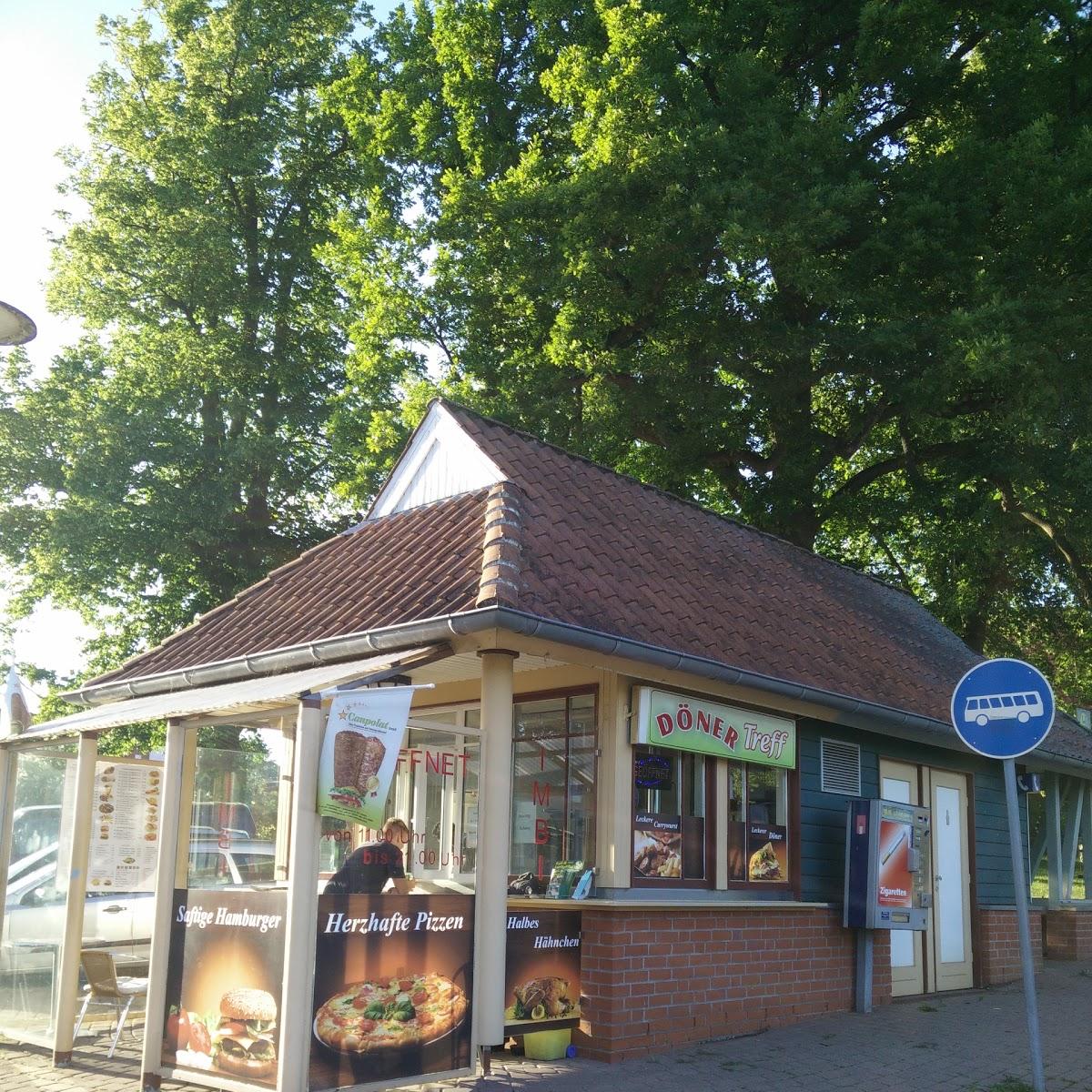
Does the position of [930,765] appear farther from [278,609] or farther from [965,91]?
[965,91]

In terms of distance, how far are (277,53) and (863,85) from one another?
13.4 m

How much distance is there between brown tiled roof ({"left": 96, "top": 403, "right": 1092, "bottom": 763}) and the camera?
30.5ft

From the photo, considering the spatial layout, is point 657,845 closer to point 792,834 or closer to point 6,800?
point 792,834

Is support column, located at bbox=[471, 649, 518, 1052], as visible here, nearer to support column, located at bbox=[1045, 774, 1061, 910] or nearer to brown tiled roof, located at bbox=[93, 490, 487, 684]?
brown tiled roof, located at bbox=[93, 490, 487, 684]

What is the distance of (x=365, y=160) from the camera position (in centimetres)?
2462

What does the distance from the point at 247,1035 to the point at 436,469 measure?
587 cm

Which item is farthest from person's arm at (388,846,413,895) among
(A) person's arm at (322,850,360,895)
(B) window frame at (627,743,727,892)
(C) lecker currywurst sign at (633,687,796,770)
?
(C) lecker currywurst sign at (633,687,796,770)

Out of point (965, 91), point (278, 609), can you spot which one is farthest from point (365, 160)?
point (278, 609)

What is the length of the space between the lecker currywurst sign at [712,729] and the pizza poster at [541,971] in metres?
1.54

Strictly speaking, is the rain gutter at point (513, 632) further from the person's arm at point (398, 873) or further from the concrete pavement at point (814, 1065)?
the concrete pavement at point (814, 1065)

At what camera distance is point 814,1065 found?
9086mm

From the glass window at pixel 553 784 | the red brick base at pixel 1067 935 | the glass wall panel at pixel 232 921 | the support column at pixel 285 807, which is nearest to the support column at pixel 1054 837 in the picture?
the red brick base at pixel 1067 935

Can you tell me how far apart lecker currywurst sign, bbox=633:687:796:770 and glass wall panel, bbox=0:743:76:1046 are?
4529 mm

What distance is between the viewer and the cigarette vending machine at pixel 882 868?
11.5 m
